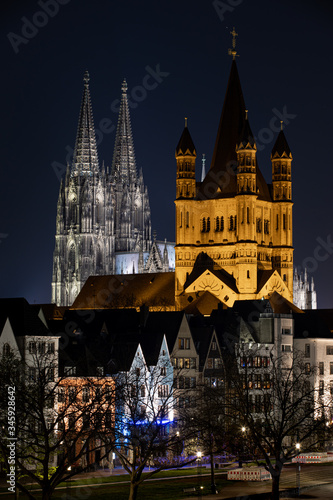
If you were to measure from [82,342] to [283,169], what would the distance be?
7247 centimetres

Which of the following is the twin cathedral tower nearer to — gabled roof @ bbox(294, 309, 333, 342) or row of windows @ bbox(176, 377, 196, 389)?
gabled roof @ bbox(294, 309, 333, 342)

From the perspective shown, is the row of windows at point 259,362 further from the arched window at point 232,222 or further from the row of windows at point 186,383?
the arched window at point 232,222

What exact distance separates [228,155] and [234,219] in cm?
915

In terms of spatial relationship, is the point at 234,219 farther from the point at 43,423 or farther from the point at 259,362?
the point at 43,423

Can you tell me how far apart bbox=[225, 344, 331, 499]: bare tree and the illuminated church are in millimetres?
40511

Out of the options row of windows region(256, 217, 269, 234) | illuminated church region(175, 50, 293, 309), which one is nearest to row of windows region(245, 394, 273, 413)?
illuminated church region(175, 50, 293, 309)

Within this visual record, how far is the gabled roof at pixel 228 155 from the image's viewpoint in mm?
164875

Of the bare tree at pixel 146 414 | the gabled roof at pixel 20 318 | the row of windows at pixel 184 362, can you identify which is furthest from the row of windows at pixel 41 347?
the row of windows at pixel 184 362

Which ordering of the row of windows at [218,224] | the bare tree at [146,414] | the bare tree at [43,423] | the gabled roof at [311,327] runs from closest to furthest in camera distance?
the bare tree at [43,423]
the bare tree at [146,414]
the gabled roof at [311,327]
the row of windows at [218,224]

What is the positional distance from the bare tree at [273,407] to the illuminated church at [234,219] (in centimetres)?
4051

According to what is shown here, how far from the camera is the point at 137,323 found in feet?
368

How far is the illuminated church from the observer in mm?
160000

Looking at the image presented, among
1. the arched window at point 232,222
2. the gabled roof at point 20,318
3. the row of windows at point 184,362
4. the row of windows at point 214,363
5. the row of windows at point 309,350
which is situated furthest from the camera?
the arched window at point 232,222

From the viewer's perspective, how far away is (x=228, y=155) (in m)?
166
